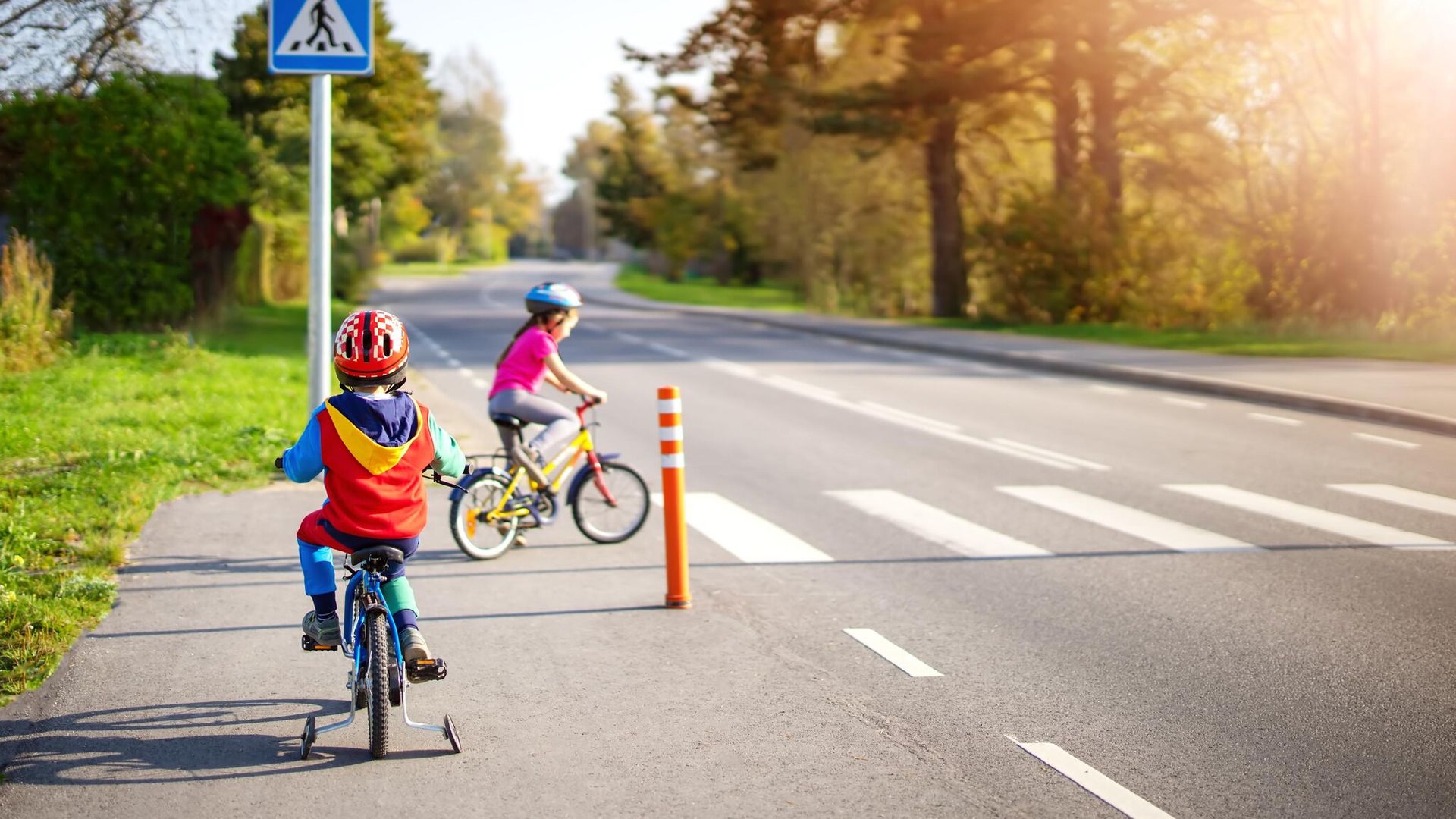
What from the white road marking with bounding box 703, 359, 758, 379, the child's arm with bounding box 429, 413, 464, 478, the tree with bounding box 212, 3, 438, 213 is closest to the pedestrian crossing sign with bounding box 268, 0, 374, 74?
the child's arm with bounding box 429, 413, 464, 478

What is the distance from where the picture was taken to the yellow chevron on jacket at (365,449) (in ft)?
16.9

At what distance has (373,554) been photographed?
17.0ft

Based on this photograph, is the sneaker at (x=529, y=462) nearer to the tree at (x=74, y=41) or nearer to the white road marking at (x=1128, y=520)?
the white road marking at (x=1128, y=520)

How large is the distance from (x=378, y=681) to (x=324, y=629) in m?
0.52

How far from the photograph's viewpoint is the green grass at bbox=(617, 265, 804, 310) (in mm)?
53281

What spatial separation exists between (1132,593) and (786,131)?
146 ft

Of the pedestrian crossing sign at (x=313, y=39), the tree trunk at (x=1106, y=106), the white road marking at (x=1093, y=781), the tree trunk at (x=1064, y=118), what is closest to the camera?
the white road marking at (x=1093, y=781)

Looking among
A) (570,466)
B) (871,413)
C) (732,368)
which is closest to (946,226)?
(732,368)

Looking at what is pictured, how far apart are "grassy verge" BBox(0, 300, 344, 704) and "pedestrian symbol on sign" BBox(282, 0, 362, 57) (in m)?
3.19

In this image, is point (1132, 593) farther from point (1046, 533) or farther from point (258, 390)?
point (258, 390)

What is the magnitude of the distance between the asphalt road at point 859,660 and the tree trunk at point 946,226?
84.7ft

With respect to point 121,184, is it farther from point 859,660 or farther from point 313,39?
point 859,660

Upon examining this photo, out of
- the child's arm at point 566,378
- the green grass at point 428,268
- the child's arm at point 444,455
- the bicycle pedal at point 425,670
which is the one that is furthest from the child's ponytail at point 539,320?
the green grass at point 428,268

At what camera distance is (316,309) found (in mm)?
10750
